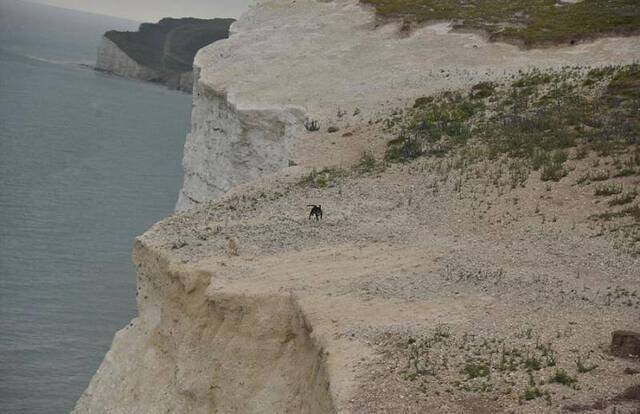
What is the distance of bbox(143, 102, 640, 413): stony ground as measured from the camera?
52.1ft

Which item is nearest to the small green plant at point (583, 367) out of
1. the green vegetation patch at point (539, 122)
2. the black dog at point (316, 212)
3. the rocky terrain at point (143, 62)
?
the black dog at point (316, 212)

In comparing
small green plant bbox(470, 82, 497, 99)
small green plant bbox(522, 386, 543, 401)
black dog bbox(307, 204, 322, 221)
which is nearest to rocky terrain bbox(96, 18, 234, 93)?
small green plant bbox(470, 82, 497, 99)

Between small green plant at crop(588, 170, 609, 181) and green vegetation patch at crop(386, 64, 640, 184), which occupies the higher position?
green vegetation patch at crop(386, 64, 640, 184)

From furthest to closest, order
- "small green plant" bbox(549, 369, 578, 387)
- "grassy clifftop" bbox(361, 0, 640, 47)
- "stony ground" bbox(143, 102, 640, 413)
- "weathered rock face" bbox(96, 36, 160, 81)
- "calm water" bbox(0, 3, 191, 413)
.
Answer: "weathered rock face" bbox(96, 36, 160, 81) < "grassy clifftop" bbox(361, 0, 640, 47) < "calm water" bbox(0, 3, 191, 413) < "stony ground" bbox(143, 102, 640, 413) < "small green plant" bbox(549, 369, 578, 387)

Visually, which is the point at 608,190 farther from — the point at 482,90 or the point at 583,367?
the point at 482,90

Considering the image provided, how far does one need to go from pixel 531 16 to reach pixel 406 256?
121ft

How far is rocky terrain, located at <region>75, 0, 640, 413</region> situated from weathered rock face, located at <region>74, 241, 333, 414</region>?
5 cm

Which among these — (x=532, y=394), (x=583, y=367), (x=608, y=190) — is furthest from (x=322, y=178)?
(x=532, y=394)

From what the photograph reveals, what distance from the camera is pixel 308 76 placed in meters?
45.6

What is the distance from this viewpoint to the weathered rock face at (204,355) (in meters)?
19.3

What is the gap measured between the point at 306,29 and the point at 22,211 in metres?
22.2

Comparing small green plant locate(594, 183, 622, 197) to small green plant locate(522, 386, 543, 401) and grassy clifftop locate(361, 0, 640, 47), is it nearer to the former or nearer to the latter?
small green plant locate(522, 386, 543, 401)

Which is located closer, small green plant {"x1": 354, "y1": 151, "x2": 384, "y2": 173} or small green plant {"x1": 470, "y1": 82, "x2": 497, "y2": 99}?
small green plant {"x1": 354, "y1": 151, "x2": 384, "y2": 173}

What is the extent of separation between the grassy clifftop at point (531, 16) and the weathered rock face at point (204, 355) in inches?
1172
